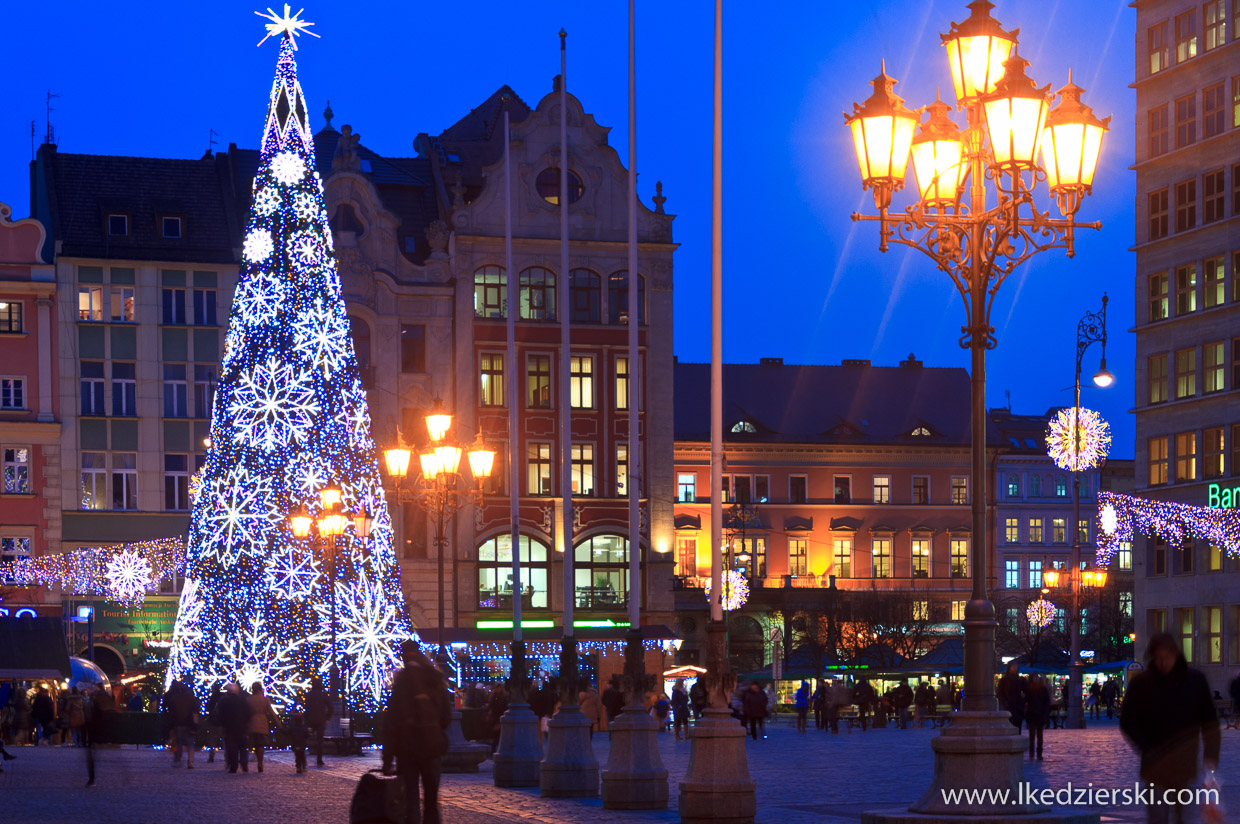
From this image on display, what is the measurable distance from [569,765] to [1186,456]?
33249mm

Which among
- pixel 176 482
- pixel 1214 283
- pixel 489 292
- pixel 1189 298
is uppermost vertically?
pixel 489 292

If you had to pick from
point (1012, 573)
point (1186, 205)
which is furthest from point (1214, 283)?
point (1012, 573)

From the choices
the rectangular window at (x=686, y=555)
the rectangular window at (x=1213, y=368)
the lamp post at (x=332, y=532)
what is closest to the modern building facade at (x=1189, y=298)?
the rectangular window at (x=1213, y=368)

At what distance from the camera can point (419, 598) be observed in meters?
62.6

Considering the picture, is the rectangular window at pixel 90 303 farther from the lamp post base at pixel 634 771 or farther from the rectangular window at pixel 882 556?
the lamp post base at pixel 634 771

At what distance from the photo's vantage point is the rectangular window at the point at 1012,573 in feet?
308

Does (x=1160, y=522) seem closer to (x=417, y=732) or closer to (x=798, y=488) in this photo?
(x=798, y=488)

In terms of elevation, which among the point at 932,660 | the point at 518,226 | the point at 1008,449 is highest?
the point at 518,226

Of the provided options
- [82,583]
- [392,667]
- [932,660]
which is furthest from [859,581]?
[392,667]

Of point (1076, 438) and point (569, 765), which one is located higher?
point (1076, 438)

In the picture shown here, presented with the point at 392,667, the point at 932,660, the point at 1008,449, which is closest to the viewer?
the point at 392,667

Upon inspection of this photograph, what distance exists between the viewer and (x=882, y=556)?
284 feet

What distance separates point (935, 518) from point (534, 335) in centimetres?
3022

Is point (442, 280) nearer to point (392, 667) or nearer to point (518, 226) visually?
point (518, 226)
